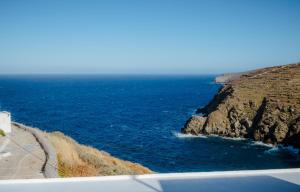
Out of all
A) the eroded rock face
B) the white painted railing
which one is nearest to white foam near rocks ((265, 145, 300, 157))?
the eroded rock face

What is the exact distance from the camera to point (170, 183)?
897 centimetres

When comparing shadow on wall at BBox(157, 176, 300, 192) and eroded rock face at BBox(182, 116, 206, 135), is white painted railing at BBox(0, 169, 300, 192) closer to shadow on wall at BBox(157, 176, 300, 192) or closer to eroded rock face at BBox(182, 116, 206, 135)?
shadow on wall at BBox(157, 176, 300, 192)

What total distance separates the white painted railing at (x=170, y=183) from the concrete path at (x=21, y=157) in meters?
7.12

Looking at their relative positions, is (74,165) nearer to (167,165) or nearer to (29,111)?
→ (167,165)

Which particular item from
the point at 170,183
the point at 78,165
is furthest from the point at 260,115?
the point at 170,183

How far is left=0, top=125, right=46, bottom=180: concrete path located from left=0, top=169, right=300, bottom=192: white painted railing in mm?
7118

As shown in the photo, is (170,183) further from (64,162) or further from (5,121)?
(5,121)

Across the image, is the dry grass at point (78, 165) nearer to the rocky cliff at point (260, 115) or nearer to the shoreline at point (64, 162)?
the shoreline at point (64, 162)

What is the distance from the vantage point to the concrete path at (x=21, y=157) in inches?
627

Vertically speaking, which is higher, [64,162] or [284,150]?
[64,162]

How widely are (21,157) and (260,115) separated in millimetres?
56304

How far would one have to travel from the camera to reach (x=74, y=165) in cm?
1916

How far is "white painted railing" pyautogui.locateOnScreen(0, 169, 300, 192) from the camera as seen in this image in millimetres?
8500

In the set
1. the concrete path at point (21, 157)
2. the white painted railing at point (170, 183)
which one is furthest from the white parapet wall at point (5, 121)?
the white painted railing at point (170, 183)
